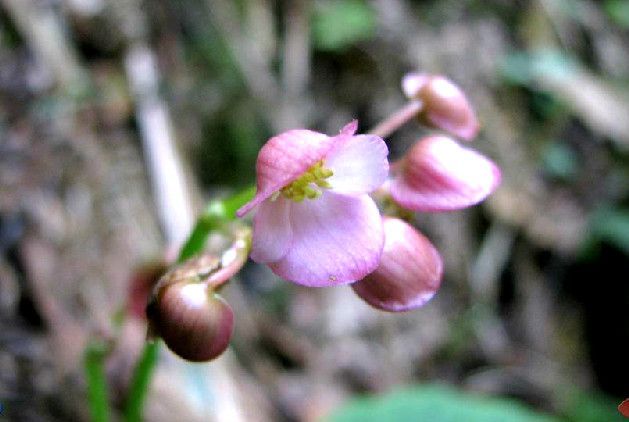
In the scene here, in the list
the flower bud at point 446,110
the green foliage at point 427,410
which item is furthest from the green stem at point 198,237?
the green foliage at point 427,410

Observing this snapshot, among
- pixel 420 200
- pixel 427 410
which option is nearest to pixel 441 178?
pixel 420 200

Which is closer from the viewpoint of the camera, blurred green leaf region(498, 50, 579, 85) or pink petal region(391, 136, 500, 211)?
pink petal region(391, 136, 500, 211)

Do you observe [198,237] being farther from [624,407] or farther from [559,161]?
[559,161]

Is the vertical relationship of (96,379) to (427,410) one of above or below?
above

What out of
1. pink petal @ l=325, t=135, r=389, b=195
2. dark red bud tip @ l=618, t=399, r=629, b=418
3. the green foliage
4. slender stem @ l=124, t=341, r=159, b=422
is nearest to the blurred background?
the green foliage

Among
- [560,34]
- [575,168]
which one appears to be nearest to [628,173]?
[575,168]

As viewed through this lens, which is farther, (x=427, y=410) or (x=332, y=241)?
(x=427, y=410)

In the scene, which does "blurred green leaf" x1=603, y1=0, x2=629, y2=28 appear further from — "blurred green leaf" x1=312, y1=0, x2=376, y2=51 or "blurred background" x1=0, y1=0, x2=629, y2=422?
"blurred green leaf" x1=312, y1=0, x2=376, y2=51
